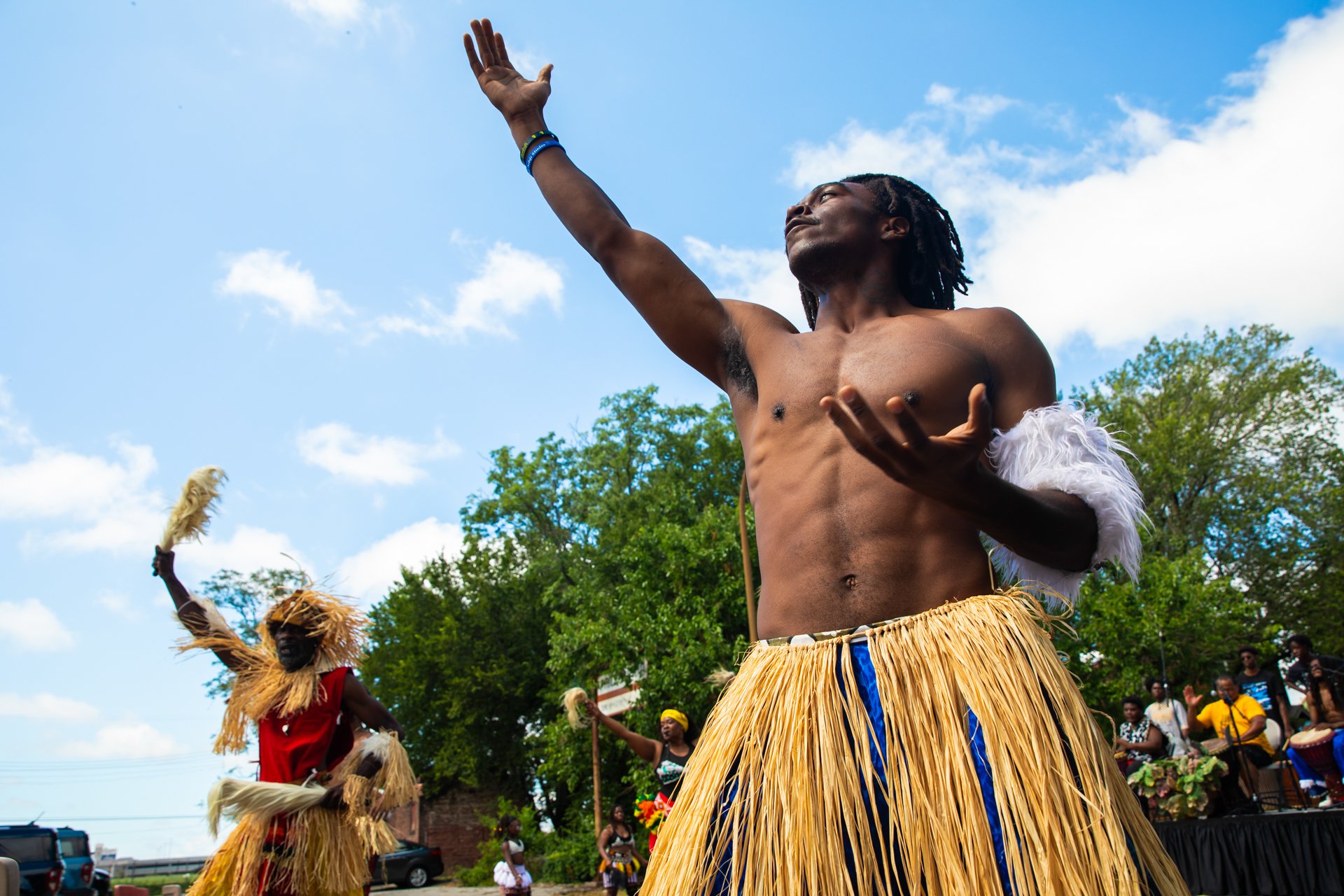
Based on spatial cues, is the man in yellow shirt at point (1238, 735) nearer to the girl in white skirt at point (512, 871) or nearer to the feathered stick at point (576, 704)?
the feathered stick at point (576, 704)

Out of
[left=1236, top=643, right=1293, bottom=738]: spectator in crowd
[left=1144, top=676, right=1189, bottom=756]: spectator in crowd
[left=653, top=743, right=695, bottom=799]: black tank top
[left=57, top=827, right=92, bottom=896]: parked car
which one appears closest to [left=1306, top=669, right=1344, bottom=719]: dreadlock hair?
[left=1236, top=643, right=1293, bottom=738]: spectator in crowd

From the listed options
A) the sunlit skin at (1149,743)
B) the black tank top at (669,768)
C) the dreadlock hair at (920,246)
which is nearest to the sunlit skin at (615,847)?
the black tank top at (669,768)

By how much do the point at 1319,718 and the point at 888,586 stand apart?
718 cm

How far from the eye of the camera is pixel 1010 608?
179 cm

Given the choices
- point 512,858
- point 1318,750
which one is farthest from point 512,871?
point 1318,750

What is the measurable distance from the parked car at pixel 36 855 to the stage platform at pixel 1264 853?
11.3 metres

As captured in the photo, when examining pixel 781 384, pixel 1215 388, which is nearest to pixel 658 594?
pixel 781 384

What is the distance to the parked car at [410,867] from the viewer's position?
72.1 feet

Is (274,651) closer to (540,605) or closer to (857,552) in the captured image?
(857,552)

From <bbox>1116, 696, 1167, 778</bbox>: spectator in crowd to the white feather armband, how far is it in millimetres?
6851

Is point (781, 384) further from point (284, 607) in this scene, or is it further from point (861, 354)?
point (284, 607)

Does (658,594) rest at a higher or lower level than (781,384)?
higher

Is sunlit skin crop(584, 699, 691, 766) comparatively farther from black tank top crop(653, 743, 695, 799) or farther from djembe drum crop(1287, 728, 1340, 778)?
djembe drum crop(1287, 728, 1340, 778)

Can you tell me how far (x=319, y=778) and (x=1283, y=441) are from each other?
1051 inches
